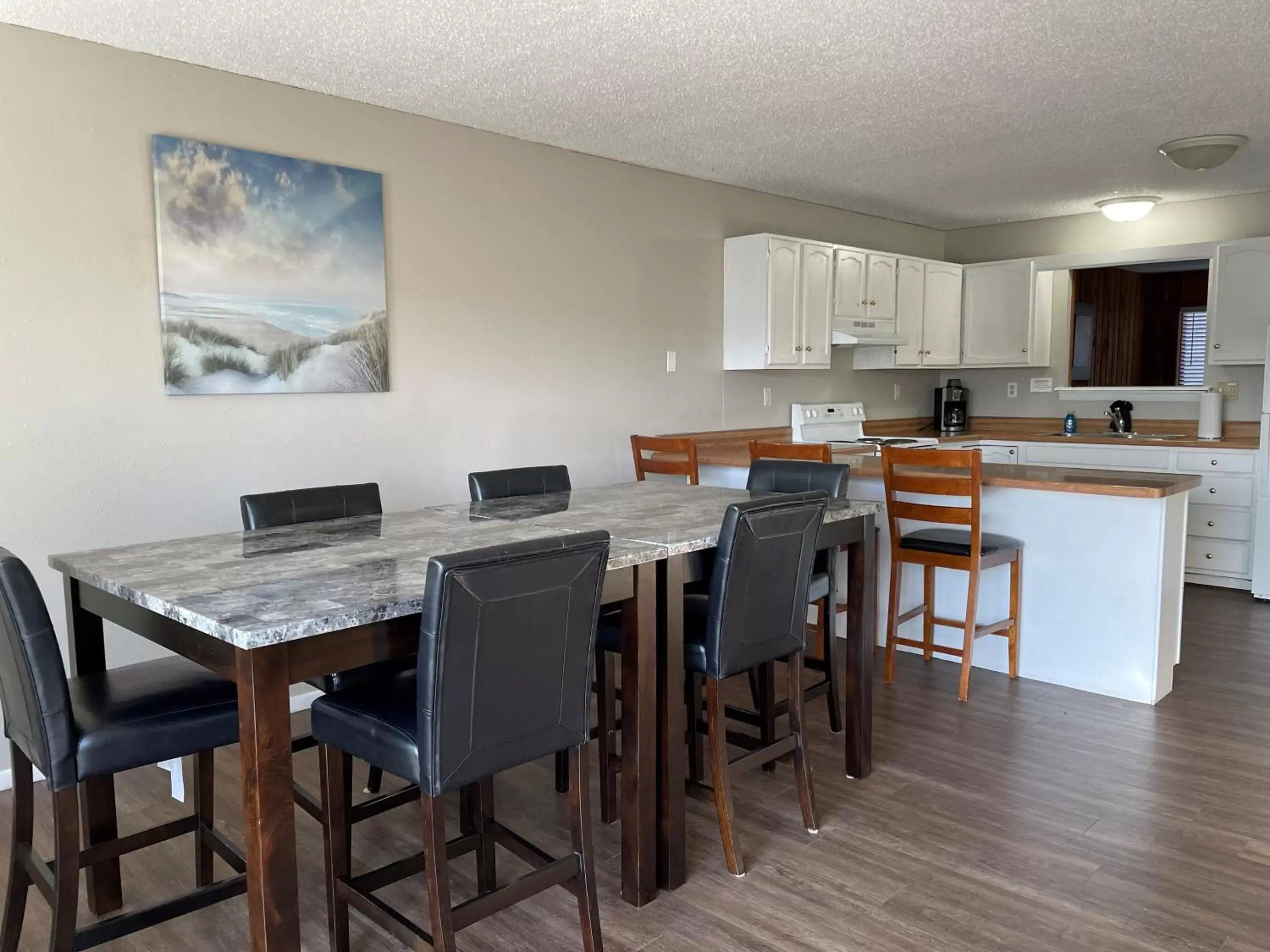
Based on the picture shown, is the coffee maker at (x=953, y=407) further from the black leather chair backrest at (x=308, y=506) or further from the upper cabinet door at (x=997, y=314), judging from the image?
the black leather chair backrest at (x=308, y=506)

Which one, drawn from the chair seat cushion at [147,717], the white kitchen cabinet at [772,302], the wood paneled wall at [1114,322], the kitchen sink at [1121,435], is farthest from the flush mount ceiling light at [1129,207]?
the chair seat cushion at [147,717]

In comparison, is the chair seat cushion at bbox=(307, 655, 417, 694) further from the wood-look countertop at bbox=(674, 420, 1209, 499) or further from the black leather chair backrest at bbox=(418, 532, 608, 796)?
the wood-look countertop at bbox=(674, 420, 1209, 499)

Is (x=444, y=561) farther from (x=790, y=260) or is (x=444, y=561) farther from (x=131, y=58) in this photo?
(x=790, y=260)

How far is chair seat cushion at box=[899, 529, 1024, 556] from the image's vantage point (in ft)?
12.3

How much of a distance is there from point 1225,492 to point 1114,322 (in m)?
2.34

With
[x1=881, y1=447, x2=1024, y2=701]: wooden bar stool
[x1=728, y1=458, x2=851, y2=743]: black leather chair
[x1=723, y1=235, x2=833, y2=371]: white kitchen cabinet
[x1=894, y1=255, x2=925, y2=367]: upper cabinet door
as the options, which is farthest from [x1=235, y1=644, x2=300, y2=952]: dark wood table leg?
[x1=894, y1=255, x2=925, y2=367]: upper cabinet door

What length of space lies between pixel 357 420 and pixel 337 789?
6.77 ft

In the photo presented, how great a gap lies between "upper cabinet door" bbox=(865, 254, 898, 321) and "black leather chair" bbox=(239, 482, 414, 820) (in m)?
3.93

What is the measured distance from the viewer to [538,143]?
4.36 m

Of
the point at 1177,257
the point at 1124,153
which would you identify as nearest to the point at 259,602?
the point at 1124,153

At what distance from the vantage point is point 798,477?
325 centimetres

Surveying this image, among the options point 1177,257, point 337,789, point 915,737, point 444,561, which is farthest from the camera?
point 1177,257

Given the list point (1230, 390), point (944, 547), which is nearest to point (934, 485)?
point (944, 547)

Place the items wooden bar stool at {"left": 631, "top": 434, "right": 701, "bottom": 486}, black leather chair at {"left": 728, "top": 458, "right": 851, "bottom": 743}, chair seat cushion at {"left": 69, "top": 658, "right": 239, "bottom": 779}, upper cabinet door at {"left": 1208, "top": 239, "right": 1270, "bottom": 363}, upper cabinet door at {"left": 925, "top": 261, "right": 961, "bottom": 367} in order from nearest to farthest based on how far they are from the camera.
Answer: chair seat cushion at {"left": 69, "top": 658, "right": 239, "bottom": 779} → black leather chair at {"left": 728, "top": 458, "right": 851, "bottom": 743} → wooden bar stool at {"left": 631, "top": 434, "right": 701, "bottom": 486} → upper cabinet door at {"left": 1208, "top": 239, "right": 1270, "bottom": 363} → upper cabinet door at {"left": 925, "top": 261, "right": 961, "bottom": 367}
